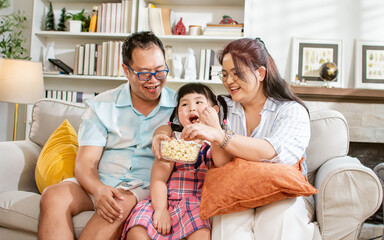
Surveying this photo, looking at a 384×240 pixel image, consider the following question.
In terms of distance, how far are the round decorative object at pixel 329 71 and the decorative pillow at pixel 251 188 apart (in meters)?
2.06

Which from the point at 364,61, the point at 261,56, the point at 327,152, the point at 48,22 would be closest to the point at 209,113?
the point at 261,56

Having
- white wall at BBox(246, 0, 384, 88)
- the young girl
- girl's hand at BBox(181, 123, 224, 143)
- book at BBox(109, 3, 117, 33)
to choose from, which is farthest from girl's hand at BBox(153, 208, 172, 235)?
book at BBox(109, 3, 117, 33)

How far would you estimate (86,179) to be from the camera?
1.57 metres

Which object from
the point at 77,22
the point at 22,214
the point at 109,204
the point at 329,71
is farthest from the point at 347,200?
the point at 77,22

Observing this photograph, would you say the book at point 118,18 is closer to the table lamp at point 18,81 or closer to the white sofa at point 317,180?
the table lamp at point 18,81

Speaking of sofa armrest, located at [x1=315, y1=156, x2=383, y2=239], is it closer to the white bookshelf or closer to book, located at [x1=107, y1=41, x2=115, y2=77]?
the white bookshelf

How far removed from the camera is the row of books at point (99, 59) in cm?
337

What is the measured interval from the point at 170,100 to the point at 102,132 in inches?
14.9

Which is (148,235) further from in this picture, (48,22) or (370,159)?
(48,22)

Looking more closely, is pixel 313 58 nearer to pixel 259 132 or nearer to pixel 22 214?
pixel 259 132

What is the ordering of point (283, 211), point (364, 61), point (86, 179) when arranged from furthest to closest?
1. point (364, 61)
2. point (86, 179)
3. point (283, 211)

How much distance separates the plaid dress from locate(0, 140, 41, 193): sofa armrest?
2.52 ft

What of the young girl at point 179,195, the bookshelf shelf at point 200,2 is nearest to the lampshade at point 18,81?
the bookshelf shelf at point 200,2

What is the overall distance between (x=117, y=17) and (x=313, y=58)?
1903mm
